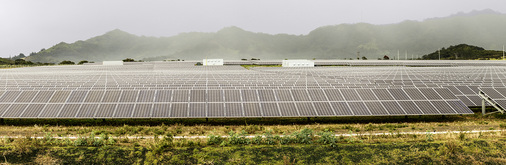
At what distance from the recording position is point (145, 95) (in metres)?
31.4

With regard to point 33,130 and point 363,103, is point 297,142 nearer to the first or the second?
point 363,103

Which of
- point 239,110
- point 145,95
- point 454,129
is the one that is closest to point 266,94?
point 239,110

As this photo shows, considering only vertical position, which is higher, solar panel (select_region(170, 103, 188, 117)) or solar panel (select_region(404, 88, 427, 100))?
solar panel (select_region(404, 88, 427, 100))

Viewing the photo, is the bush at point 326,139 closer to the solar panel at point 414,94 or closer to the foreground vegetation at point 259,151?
the foreground vegetation at point 259,151

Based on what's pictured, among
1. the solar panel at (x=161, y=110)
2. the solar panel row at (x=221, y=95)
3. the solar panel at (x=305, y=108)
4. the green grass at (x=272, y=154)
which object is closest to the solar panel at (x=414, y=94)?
the solar panel row at (x=221, y=95)

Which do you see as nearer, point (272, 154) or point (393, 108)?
point (272, 154)

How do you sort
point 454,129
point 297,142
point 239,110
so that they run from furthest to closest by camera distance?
point 239,110 < point 454,129 < point 297,142

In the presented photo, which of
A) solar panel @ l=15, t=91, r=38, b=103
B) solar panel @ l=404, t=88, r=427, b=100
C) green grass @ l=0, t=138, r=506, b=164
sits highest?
solar panel @ l=15, t=91, r=38, b=103

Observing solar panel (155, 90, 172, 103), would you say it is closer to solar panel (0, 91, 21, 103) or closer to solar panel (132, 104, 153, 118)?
solar panel (132, 104, 153, 118)

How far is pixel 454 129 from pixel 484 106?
28.5 feet

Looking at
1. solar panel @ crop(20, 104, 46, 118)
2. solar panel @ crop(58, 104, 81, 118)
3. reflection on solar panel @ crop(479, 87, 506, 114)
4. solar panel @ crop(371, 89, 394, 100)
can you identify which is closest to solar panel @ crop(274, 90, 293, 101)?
solar panel @ crop(371, 89, 394, 100)

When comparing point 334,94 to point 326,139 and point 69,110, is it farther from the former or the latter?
point 69,110

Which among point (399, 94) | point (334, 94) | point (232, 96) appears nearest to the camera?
point (232, 96)

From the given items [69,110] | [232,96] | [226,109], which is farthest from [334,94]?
[69,110]
